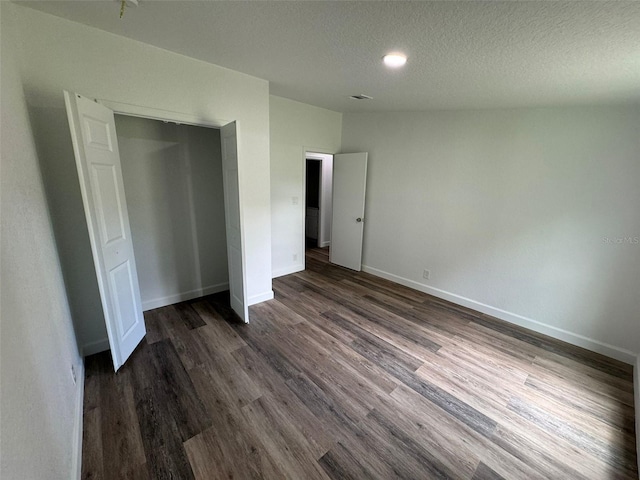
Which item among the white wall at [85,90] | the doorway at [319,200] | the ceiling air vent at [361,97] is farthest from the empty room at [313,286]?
the doorway at [319,200]

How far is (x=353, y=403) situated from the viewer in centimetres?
194

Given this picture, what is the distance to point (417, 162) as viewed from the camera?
3.66 metres

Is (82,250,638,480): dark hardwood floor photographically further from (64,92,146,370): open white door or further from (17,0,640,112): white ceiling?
(17,0,640,112): white ceiling

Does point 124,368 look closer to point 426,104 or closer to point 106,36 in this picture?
point 106,36

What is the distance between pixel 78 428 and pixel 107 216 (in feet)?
4.71

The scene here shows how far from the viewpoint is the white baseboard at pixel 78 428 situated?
1413 mm

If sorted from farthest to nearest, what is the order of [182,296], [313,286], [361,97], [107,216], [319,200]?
[319,200] → [313,286] → [182,296] → [361,97] → [107,216]

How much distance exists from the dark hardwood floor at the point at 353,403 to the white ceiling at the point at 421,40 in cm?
A: 239

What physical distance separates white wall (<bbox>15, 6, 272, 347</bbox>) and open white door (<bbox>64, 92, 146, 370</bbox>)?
242 millimetres

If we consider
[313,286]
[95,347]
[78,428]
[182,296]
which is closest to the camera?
[78,428]

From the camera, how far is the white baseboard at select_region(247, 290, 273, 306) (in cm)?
332

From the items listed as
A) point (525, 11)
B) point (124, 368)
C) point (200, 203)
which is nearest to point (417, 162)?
point (525, 11)

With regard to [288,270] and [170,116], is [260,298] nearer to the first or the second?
[288,270]

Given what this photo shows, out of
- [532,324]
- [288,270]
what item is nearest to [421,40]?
[532,324]
